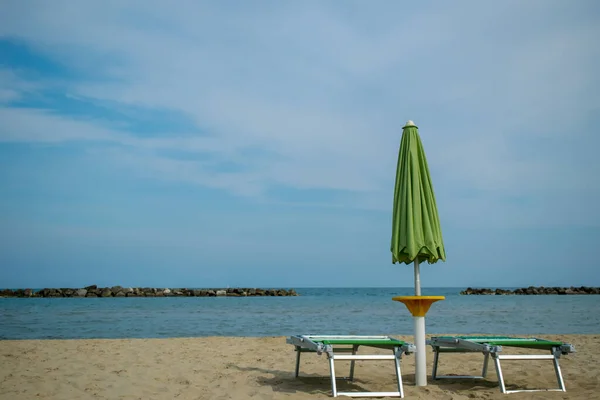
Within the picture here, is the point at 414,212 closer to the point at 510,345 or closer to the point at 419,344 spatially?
the point at 419,344

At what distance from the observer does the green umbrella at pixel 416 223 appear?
600cm

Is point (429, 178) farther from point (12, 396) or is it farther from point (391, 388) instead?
point (12, 396)

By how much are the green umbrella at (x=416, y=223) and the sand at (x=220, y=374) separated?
87cm

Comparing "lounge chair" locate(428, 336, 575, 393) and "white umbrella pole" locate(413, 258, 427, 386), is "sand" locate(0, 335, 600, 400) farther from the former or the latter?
"lounge chair" locate(428, 336, 575, 393)

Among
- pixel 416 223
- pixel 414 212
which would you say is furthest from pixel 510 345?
pixel 414 212

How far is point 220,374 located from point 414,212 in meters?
3.47

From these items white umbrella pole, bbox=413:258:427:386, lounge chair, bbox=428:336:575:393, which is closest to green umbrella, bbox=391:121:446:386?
white umbrella pole, bbox=413:258:427:386

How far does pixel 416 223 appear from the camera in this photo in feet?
19.8

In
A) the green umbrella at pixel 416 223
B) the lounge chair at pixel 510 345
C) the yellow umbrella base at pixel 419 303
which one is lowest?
the lounge chair at pixel 510 345

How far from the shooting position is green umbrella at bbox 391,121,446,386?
19.7ft

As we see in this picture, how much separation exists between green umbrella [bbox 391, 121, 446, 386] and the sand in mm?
867

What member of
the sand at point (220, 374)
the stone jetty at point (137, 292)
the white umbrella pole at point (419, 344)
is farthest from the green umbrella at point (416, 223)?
the stone jetty at point (137, 292)

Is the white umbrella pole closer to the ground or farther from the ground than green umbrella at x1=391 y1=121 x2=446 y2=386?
closer to the ground

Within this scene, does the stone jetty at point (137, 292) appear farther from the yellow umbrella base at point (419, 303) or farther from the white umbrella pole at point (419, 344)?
the yellow umbrella base at point (419, 303)
